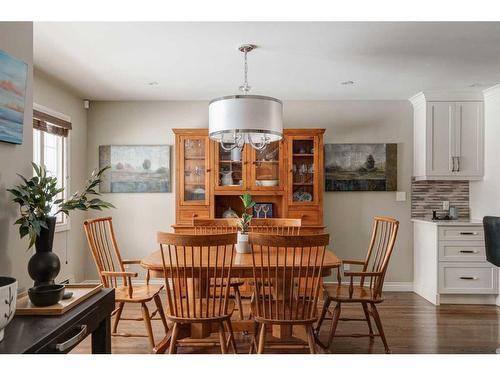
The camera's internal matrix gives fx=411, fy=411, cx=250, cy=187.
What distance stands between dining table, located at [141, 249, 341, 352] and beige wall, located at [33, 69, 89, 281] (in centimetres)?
206

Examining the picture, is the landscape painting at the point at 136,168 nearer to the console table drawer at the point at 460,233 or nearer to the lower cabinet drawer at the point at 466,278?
the console table drawer at the point at 460,233

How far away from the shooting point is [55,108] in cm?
431

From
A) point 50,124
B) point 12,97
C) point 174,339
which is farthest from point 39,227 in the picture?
point 50,124

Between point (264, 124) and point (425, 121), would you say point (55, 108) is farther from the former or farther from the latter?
point (425, 121)

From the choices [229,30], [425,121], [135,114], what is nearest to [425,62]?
[425,121]

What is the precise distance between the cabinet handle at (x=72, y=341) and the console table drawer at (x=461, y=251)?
3.86 metres

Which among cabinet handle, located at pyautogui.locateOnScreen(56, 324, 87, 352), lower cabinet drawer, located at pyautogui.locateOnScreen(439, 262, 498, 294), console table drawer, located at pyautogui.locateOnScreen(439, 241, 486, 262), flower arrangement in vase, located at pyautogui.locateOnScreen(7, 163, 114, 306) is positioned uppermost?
flower arrangement in vase, located at pyautogui.locateOnScreen(7, 163, 114, 306)

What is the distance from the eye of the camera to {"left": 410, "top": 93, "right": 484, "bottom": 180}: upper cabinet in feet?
15.3

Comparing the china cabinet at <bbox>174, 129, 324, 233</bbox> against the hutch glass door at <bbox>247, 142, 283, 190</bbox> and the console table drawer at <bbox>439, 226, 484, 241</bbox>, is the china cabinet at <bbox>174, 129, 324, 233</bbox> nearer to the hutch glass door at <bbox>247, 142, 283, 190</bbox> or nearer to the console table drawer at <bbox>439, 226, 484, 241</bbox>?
the hutch glass door at <bbox>247, 142, 283, 190</bbox>

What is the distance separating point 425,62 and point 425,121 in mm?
1249

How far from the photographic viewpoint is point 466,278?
14.3 feet

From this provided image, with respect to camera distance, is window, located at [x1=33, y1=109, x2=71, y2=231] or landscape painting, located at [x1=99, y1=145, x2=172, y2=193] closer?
window, located at [x1=33, y1=109, x2=71, y2=231]

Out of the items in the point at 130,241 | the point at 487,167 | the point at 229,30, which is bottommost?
the point at 130,241

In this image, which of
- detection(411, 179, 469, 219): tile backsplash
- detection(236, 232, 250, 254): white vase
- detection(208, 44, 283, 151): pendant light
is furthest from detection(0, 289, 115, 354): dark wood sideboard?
detection(411, 179, 469, 219): tile backsplash
